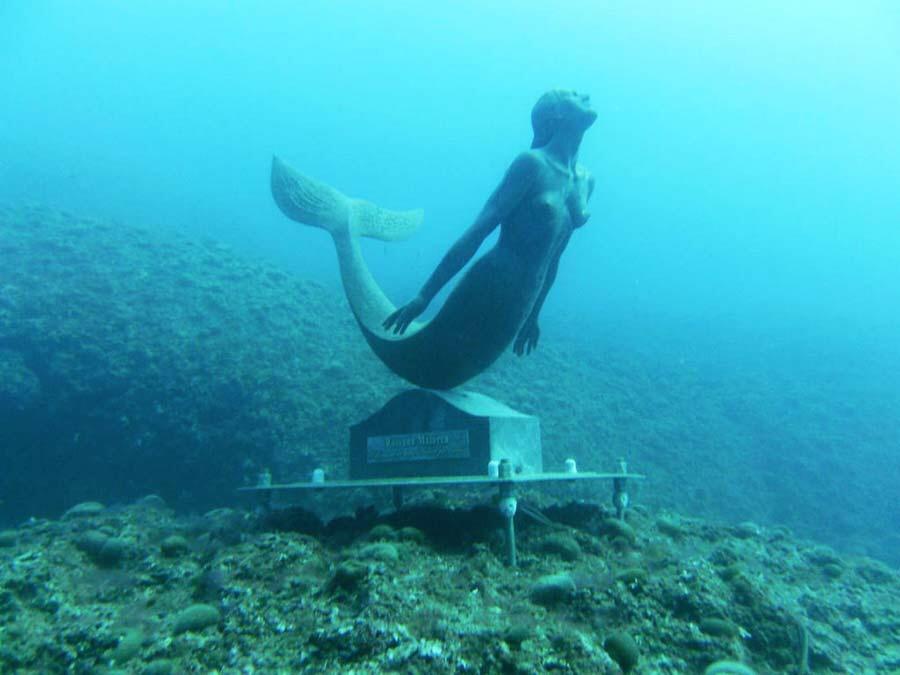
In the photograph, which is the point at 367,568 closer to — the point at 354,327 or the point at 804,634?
the point at 804,634

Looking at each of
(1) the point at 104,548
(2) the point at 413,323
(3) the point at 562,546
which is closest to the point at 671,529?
(3) the point at 562,546

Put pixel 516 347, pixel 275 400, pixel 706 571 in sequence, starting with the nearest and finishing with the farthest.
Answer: pixel 706 571, pixel 516 347, pixel 275 400

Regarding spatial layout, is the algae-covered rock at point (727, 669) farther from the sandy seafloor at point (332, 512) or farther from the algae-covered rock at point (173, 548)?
the algae-covered rock at point (173, 548)

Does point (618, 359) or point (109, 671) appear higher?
point (618, 359)

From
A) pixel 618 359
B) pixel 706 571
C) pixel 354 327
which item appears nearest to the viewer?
pixel 706 571

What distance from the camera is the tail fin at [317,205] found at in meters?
Result: 8.37

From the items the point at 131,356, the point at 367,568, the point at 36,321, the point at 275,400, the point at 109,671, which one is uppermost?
the point at 36,321

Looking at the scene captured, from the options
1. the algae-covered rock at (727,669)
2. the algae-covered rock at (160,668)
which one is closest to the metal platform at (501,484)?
the algae-covered rock at (727,669)

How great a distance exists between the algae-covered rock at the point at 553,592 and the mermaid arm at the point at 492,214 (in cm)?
338

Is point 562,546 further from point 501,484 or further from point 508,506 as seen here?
point 501,484

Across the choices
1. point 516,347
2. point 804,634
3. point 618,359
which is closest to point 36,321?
point 516,347

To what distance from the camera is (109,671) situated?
3.11 meters

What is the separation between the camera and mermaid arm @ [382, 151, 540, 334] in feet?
19.9

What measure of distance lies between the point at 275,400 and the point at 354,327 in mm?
4212
